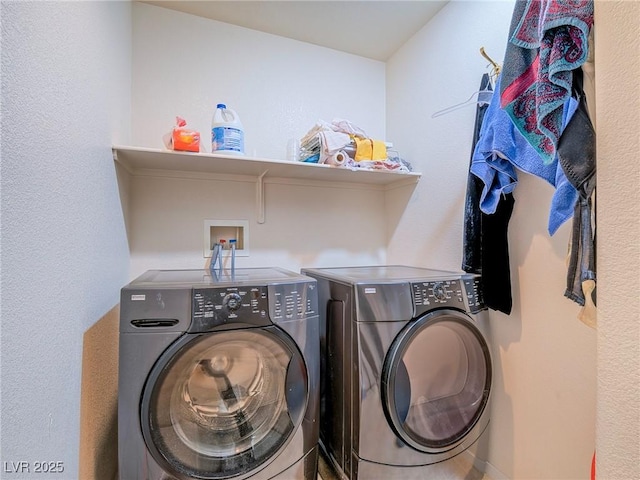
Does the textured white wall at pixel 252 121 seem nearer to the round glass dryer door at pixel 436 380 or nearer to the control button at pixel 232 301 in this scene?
the control button at pixel 232 301

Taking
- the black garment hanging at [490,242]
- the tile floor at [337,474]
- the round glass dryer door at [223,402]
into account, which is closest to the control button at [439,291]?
the black garment hanging at [490,242]

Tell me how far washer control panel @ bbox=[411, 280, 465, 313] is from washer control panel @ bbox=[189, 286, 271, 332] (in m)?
0.64

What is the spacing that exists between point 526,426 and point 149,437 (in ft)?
5.05

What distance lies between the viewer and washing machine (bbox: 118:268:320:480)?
100 cm

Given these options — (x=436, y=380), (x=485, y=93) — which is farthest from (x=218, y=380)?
(x=485, y=93)

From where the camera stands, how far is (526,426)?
4.41ft

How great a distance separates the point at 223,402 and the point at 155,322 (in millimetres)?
463

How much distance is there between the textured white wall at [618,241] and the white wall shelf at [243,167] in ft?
4.10

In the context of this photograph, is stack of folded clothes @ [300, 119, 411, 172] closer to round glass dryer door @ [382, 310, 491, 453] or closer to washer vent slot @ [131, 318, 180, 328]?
round glass dryer door @ [382, 310, 491, 453]

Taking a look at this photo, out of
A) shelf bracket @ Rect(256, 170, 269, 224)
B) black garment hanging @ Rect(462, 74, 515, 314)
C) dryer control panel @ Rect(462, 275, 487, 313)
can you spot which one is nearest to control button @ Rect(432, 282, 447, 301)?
dryer control panel @ Rect(462, 275, 487, 313)

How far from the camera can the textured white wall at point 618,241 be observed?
54cm

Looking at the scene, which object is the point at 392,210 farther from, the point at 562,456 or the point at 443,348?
the point at 562,456

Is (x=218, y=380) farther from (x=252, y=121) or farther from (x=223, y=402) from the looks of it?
(x=252, y=121)

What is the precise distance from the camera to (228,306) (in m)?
1.09
